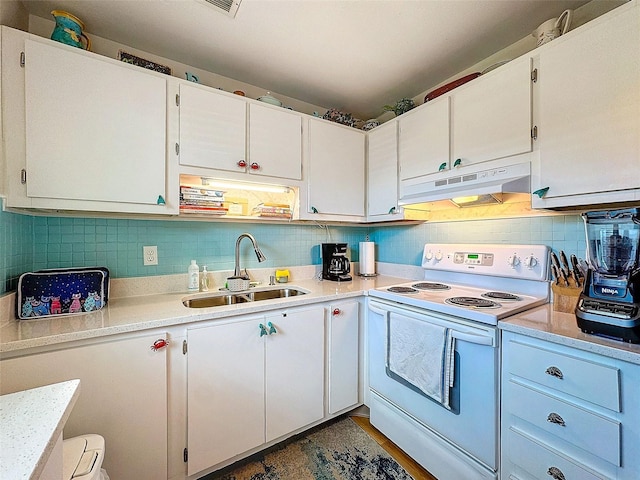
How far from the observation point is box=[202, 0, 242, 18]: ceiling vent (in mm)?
1374

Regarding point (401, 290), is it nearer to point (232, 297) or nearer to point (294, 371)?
point (294, 371)

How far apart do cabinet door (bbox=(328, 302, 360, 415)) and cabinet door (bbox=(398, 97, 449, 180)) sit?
1083 millimetres

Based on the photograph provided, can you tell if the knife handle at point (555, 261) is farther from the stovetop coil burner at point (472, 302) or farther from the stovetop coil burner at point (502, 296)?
the stovetop coil burner at point (472, 302)

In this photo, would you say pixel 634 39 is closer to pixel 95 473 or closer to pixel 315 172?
pixel 315 172

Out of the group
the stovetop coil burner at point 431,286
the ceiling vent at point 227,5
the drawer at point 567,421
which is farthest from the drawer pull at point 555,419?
the ceiling vent at point 227,5

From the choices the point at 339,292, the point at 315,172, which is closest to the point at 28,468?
the point at 339,292

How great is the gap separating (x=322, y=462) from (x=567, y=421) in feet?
4.07

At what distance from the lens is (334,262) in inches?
92.3

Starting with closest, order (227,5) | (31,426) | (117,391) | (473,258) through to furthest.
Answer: (31,426), (117,391), (227,5), (473,258)

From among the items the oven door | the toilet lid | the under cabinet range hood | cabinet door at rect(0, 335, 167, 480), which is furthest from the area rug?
the under cabinet range hood

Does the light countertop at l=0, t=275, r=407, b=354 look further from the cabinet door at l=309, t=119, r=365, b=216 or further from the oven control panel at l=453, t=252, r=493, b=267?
the oven control panel at l=453, t=252, r=493, b=267

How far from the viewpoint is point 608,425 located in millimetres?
920

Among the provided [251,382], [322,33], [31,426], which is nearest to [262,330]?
[251,382]

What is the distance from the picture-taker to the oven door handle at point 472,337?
1.23 meters
